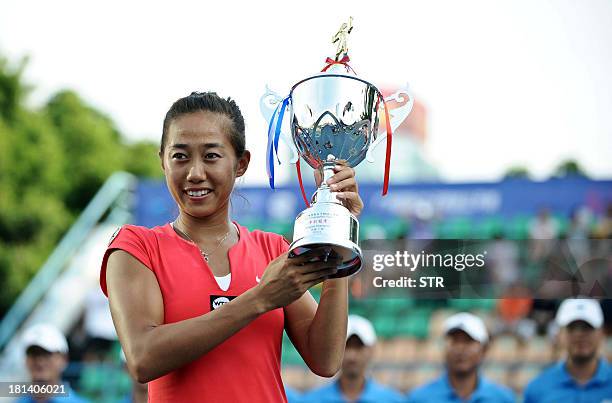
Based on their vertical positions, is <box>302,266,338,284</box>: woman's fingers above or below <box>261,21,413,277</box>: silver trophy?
below

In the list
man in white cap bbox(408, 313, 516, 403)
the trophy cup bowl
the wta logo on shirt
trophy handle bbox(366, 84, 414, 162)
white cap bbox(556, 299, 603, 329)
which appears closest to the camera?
the wta logo on shirt

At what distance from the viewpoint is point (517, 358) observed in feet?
24.2

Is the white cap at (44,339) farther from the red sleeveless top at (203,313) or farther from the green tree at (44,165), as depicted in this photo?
the green tree at (44,165)

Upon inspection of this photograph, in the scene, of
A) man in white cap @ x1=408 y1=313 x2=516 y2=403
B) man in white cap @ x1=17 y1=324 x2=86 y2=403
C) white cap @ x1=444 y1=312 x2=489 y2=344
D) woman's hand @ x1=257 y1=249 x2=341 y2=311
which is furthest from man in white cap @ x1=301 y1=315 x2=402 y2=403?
woman's hand @ x1=257 y1=249 x2=341 y2=311

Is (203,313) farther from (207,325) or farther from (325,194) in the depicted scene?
(325,194)

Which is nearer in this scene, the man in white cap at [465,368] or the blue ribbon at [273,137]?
the blue ribbon at [273,137]

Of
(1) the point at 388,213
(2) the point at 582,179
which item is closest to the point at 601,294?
(2) the point at 582,179

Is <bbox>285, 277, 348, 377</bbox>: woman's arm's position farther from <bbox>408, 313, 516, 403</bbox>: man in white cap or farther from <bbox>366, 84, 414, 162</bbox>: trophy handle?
<bbox>408, 313, 516, 403</bbox>: man in white cap

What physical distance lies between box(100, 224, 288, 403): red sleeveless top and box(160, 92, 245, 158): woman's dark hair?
208 millimetres

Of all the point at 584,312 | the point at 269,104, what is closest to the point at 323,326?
the point at 269,104

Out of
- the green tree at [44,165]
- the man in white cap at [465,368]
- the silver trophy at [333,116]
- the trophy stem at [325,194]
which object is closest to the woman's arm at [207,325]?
the trophy stem at [325,194]

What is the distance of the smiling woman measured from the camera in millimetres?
1613

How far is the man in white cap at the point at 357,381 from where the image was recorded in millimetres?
5426

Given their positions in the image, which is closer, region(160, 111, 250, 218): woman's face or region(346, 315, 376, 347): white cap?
region(160, 111, 250, 218): woman's face
